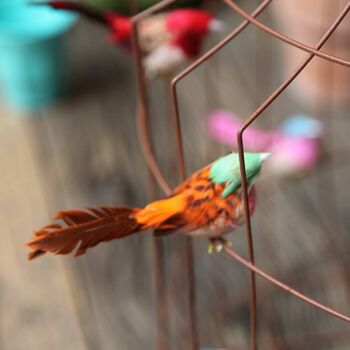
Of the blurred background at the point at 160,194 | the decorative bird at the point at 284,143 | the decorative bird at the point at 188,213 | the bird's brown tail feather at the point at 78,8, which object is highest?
the bird's brown tail feather at the point at 78,8

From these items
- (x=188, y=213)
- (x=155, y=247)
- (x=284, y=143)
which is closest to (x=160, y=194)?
(x=284, y=143)

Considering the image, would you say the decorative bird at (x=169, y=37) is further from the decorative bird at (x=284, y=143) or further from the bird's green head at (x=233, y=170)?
the bird's green head at (x=233, y=170)

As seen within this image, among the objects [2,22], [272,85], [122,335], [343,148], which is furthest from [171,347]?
[2,22]

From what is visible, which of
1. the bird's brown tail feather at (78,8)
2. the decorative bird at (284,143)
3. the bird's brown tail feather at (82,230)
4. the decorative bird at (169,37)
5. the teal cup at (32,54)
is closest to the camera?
the bird's brown tail feather at (82,230)

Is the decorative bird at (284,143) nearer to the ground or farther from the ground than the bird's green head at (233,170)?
nearer to the ground

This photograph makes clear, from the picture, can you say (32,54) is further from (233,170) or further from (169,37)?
(233,170)

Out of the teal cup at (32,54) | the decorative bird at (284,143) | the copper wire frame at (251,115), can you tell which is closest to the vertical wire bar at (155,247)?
the copper wire frame at (251,115)

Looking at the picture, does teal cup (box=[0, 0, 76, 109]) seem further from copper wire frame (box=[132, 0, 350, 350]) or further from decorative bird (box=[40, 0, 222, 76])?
copper wire frame (box=[132, 0, 350, 350])
